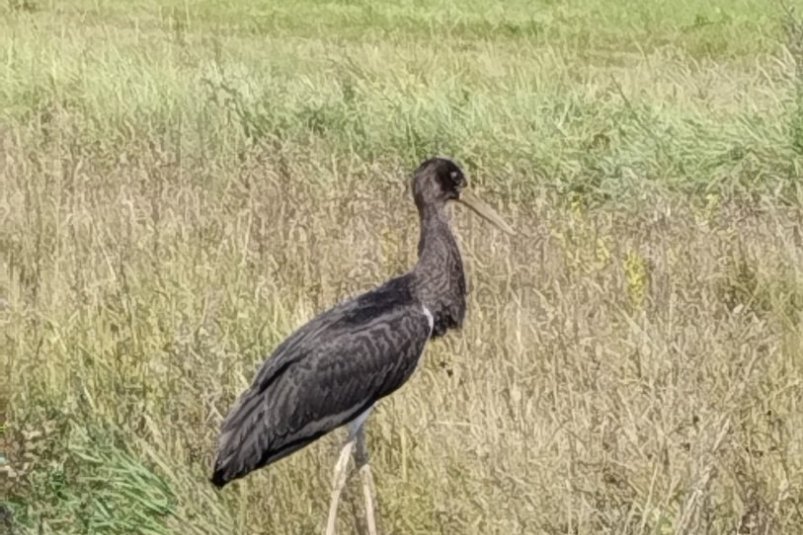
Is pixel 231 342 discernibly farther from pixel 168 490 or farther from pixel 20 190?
pixel 20 190

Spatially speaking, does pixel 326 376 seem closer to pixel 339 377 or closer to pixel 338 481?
pixel 339 377

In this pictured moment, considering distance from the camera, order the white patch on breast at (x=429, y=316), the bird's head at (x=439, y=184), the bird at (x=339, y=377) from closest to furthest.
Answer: the bird at (x=339, y=377), the white patch on breast at (x=429, y=316), the bird's head at (x=439, y=184)

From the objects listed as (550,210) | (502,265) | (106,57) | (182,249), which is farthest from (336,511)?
(106,57)

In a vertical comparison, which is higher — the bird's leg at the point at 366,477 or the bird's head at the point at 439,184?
the bird's head at the point at 439,184

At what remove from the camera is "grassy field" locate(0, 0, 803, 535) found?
4.62 m

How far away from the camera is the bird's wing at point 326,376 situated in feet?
15.2

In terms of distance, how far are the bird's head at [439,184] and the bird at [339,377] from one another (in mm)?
307

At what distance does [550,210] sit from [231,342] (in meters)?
2.99

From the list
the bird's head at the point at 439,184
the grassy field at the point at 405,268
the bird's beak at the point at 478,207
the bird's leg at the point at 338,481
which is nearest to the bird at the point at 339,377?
the bird's leg at the point at 338,481

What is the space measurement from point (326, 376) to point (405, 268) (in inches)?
89.7

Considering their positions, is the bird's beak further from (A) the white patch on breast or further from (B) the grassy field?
(A) the white patch on breast

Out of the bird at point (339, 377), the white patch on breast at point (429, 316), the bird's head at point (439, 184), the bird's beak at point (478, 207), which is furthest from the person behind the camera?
the bird's beak at point (478, 207)

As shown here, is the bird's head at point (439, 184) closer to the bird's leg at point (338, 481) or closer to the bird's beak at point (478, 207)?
the bird's beak at point (478, 207)

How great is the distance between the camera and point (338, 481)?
4.69m
